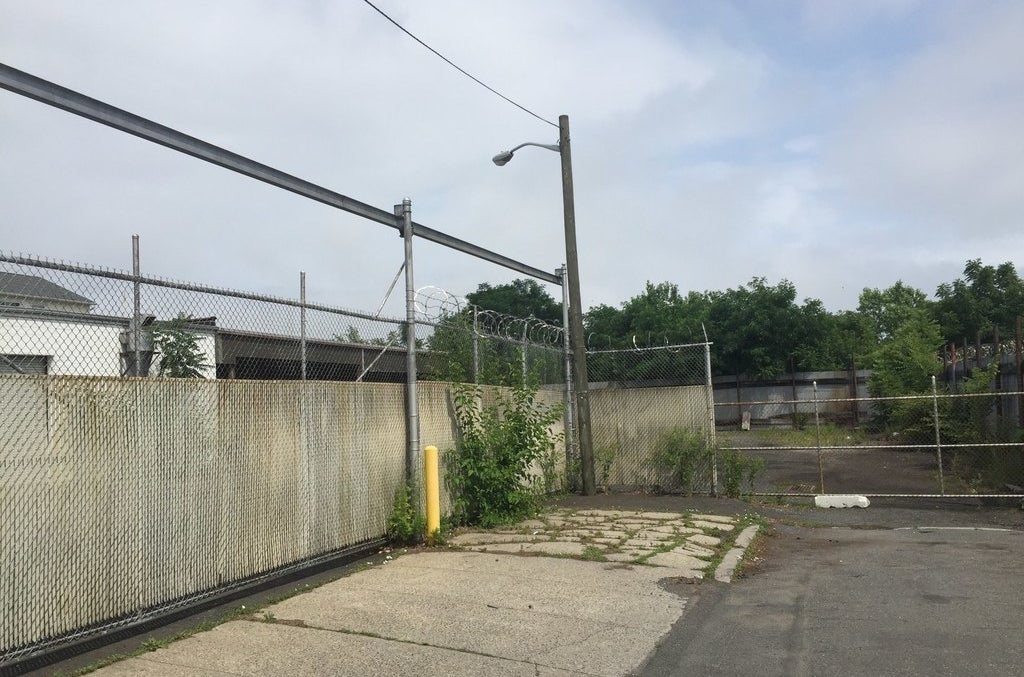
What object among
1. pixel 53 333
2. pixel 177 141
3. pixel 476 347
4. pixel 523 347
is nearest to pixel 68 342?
pixel 53 333

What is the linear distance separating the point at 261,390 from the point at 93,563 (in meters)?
2.13

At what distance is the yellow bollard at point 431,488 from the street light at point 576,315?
17.9 ft

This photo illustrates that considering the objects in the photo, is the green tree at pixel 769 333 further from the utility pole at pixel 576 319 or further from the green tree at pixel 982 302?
the utility pole at pixel 576 319

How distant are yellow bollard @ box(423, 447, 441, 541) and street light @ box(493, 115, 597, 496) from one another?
547cm

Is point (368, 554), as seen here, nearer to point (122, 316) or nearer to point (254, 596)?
point (254, 596)

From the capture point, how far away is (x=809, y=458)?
888 inches

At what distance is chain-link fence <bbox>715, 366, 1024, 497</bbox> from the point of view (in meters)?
14.0

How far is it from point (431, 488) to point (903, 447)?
834 centimetres

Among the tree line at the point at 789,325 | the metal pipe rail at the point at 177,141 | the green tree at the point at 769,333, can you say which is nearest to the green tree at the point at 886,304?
the tree line at the point at 789,325

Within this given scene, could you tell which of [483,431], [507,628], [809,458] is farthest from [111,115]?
[809,458]

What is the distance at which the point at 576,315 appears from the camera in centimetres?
1491

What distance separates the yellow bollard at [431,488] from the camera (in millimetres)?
9664

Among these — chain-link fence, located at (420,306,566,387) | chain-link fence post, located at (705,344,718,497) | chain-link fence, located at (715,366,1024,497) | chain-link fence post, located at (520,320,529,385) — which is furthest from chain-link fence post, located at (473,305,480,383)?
chain-link fence, located at (715,366,1024,497)

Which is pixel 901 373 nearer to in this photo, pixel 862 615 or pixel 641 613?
pixel 862 615
